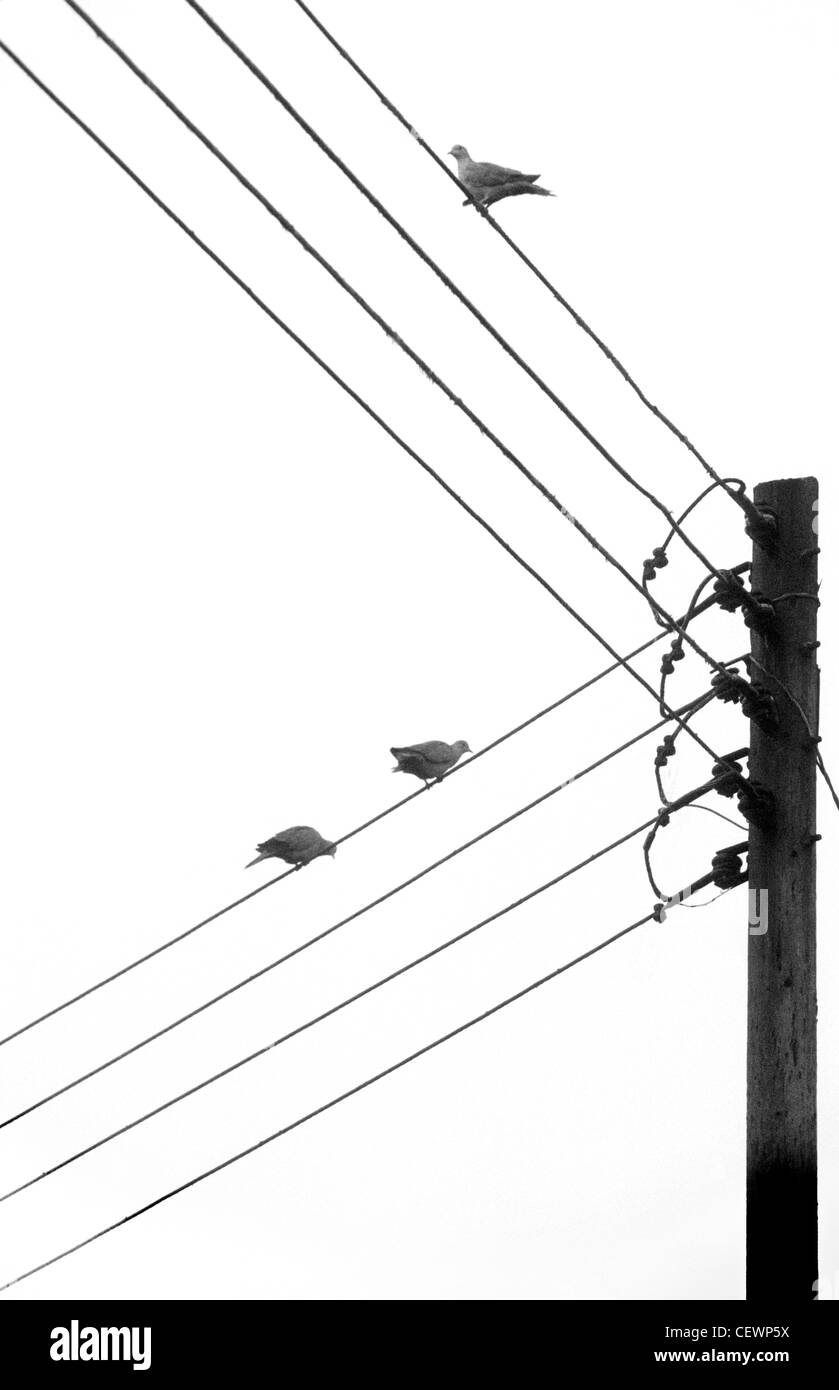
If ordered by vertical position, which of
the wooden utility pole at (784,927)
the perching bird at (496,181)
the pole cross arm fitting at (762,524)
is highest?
the perching bird at (496,181)

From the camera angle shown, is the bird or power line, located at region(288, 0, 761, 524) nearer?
power line, located at region(288, 0, 761, 524)

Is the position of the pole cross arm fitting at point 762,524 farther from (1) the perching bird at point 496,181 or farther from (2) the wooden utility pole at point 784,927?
(1) the perching bird at point 496,181

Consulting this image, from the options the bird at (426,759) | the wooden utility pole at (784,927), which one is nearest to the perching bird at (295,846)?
the bird at (426,759)

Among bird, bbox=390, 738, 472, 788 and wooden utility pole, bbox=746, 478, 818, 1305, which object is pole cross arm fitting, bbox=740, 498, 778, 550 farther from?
bird, bbox=390, 738, 472, 788

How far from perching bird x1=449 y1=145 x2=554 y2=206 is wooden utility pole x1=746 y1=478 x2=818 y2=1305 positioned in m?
2.11

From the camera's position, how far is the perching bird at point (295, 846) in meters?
8.41

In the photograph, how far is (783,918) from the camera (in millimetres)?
6746

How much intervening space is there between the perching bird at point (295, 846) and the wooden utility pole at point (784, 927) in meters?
2.10

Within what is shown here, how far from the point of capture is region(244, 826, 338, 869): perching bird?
8.41 metres

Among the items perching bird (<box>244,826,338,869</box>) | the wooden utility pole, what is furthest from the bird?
the wooden utility pole

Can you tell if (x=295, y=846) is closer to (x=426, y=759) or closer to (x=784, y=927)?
(x=426, y=759)
